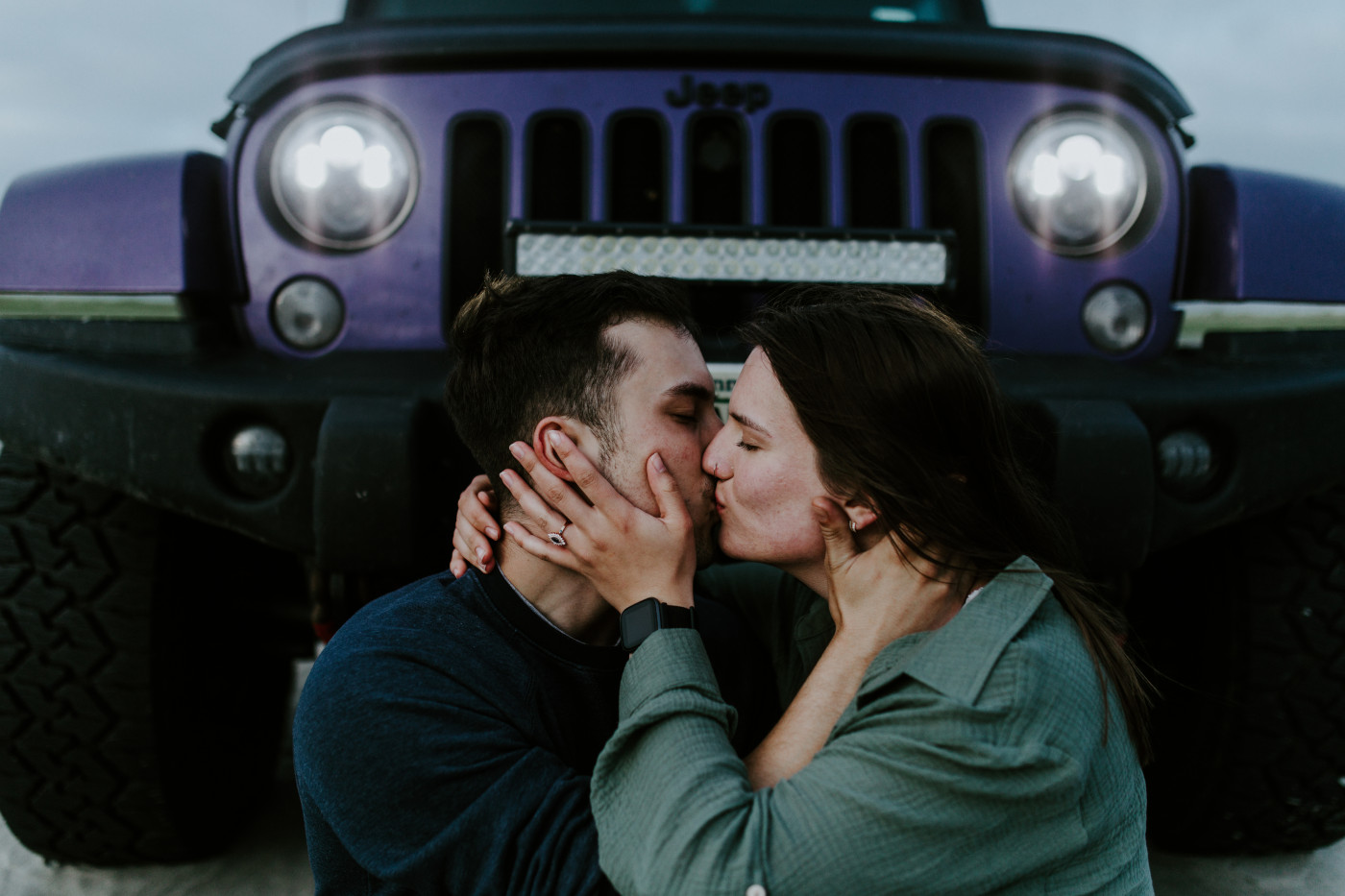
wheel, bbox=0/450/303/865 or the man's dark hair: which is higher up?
the man's dark hair

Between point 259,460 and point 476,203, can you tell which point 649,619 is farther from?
point 476,203

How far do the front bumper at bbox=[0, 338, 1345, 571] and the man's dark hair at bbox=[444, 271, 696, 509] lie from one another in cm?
10

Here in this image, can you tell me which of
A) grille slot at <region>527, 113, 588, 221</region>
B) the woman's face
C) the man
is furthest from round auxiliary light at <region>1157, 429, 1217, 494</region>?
grille slot at <region>527, 113, 588, 221</region>

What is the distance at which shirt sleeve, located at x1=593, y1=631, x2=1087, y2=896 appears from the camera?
1063 millimetres

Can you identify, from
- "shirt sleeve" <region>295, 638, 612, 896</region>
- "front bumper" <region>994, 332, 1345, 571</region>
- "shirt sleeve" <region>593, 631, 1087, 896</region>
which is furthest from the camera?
"front bumper" <region>994, 332, 1345, 571</region>

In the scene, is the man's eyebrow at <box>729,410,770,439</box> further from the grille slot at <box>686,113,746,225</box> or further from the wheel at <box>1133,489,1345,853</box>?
the wheel at <box>1133,489,1345,853</box>

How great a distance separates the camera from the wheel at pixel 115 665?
6.22 ft

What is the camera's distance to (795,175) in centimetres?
205

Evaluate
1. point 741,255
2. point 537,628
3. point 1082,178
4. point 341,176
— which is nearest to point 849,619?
point 537,628

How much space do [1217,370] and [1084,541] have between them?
1.52 ft

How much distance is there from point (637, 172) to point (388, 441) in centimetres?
77

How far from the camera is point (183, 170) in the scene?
1.82m

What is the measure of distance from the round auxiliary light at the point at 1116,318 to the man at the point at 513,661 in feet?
2.80

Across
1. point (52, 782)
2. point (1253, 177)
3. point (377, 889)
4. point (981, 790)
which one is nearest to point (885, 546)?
point (981, 790)
